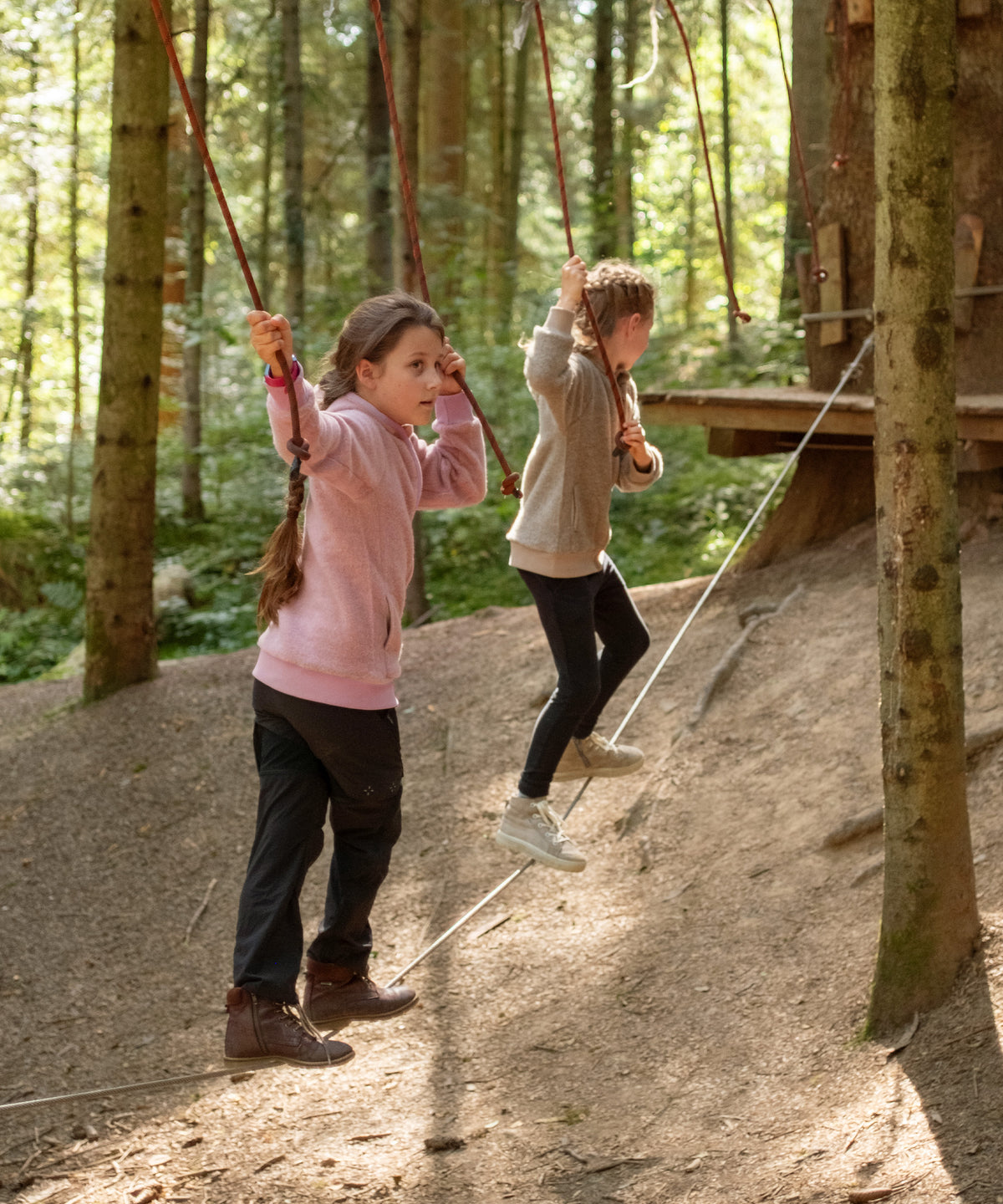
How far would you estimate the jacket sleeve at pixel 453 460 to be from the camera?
9.59 feet

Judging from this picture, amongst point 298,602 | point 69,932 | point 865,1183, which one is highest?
point 298,602

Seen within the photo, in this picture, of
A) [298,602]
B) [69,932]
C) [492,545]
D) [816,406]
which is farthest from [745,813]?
[492,545]

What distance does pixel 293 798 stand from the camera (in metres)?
2.74

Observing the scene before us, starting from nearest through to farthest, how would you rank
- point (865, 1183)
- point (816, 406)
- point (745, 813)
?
1. point (865, 1183)
2. point (745, 813)
3. point (816, 406)

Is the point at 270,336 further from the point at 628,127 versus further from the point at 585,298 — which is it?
the point at 628,127

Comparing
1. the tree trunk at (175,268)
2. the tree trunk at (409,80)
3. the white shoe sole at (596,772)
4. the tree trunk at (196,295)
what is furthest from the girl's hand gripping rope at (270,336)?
the tree trunk at (175,268)

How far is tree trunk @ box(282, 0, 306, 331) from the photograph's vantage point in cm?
1050

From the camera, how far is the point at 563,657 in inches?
142

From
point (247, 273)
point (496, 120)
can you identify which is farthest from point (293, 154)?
point (247, 273)

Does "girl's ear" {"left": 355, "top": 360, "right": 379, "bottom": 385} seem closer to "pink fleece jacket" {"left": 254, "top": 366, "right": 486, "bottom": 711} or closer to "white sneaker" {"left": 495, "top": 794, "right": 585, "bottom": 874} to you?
"pink fleece jacket" {"left": 254, "top": 366, "right": 486, "bottom": 711}

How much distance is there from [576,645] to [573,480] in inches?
19.8

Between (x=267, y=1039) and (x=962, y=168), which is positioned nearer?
(x=267, y=1039)

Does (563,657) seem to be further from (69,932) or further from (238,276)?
(238,276)

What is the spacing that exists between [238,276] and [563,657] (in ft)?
49.2
